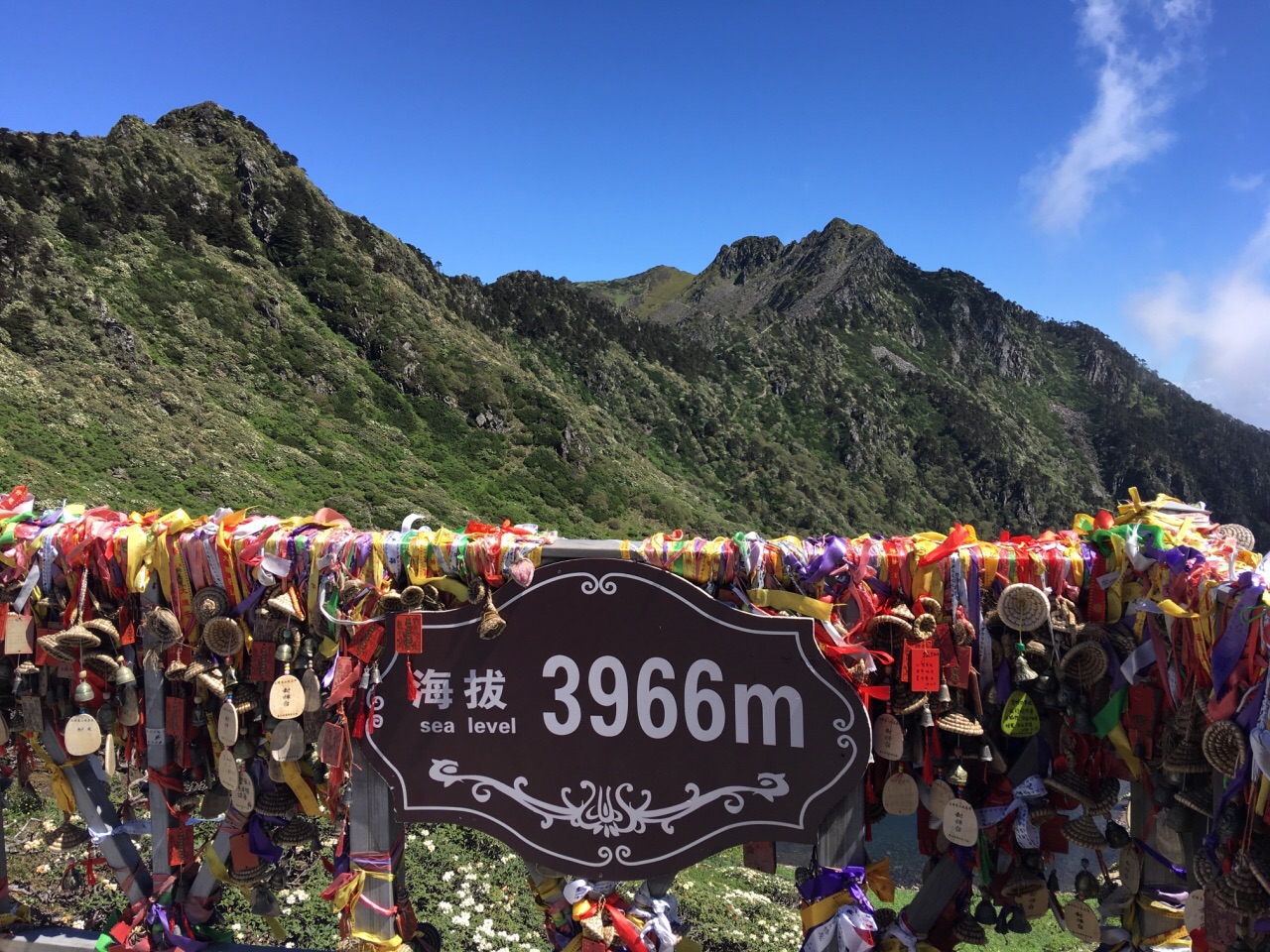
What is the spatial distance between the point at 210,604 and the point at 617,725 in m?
1.54

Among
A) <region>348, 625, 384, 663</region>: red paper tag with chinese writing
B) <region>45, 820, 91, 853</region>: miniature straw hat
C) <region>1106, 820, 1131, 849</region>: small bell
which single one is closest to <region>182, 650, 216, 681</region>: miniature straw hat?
<region>348, 625, 384, 663</region>: red paper tag with chinese writing

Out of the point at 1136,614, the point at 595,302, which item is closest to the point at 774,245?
the point at 595,302

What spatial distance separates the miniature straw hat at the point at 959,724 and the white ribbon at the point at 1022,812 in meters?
0.23

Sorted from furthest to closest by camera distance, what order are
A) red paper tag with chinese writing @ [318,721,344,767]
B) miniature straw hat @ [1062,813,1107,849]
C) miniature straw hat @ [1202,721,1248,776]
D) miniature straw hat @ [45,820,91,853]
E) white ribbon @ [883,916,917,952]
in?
miniature straw hat @ [45,820,91,853] < red paper tag with chinese writing @ [318,721,344,767] < white ribbon @ [883,916,917,952] < miniature straw hat @ [1062,813,1107,849] < miniature straw hat @ [1202,721,1248,776]

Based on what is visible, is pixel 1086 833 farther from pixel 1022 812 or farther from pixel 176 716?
pixel 176 716

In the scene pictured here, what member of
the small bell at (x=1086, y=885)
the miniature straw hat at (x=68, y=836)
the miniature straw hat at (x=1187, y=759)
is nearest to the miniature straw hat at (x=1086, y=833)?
the small bell at (x=1086, y=885)

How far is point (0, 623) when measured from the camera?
3.11 m

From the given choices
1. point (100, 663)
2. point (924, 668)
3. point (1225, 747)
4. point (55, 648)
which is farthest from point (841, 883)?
point (55, 648)

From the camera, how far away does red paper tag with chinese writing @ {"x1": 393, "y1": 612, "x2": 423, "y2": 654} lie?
279 centimetres

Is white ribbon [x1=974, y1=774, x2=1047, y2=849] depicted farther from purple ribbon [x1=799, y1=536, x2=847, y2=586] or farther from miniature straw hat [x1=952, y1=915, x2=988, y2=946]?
purple ribbon [x1=799, y1=536, x2=847, y2=586]

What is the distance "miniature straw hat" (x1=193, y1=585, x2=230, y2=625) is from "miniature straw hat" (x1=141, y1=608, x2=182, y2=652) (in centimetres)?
9

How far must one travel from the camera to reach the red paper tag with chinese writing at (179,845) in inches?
126

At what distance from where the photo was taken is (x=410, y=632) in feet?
9.18

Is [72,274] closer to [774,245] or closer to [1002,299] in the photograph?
[1002,299]
